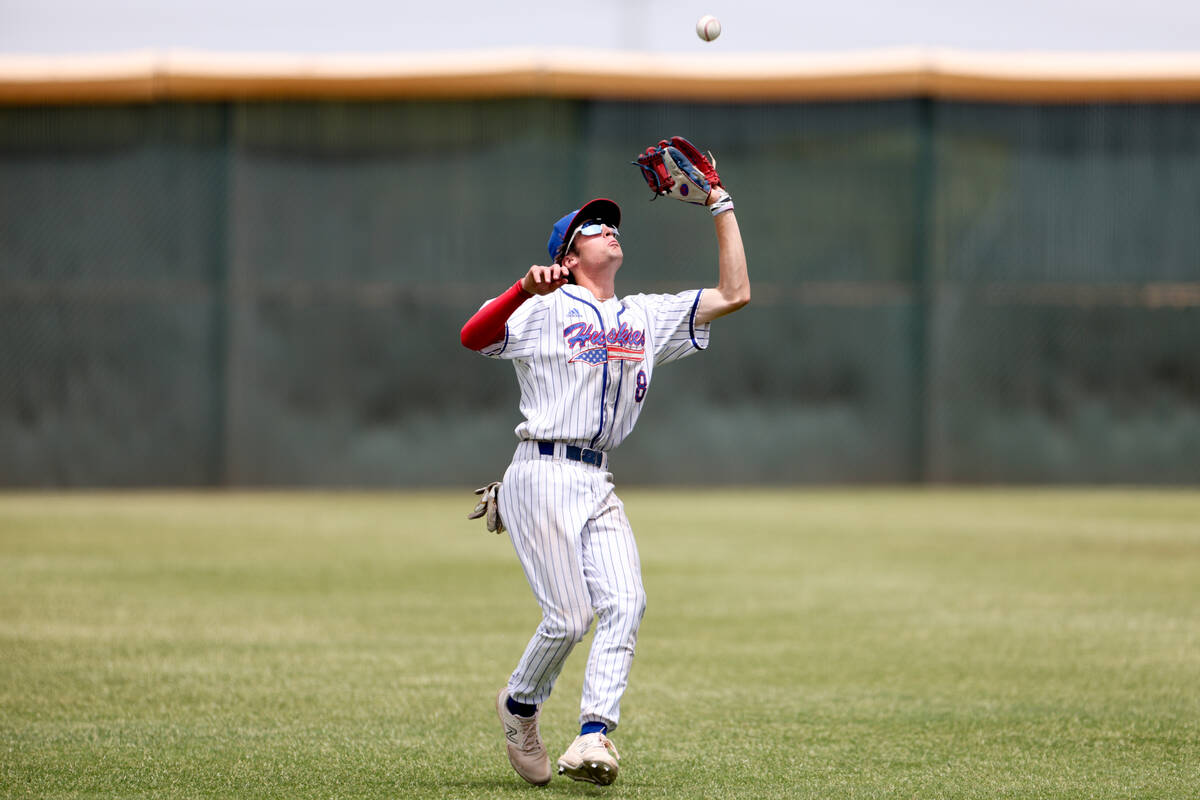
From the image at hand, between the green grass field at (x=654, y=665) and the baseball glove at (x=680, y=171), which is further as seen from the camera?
the baseball glove at (x=680, y=171)

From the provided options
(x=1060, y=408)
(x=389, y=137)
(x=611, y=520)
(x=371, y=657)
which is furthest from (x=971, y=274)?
(x=611, y=520)

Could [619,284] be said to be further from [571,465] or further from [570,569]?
[570,569]

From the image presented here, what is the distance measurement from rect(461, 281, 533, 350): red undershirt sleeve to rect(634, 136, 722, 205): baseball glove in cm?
75

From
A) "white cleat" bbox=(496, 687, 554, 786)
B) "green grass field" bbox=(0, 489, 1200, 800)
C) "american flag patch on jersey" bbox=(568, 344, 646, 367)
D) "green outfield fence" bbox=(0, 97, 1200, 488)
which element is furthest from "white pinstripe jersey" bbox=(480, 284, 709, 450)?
"green outfield fence" bbox=(0, 97, 1200, 488)

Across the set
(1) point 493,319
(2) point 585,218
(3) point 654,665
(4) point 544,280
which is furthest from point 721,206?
(3) point 654,665

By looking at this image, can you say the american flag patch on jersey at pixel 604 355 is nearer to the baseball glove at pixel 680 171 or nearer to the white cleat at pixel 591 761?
the baseball glove at pixel 680 171

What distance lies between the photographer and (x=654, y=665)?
24.9ft

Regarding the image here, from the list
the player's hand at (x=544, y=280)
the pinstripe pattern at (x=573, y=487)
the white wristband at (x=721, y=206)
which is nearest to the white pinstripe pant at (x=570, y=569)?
the pinstripe pattern at (x=573, y=487)

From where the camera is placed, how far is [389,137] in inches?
832

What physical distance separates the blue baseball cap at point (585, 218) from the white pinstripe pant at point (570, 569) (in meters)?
0.74

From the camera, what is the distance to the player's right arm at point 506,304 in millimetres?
4820

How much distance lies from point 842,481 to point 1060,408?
127 inches

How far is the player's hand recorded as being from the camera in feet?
15.8

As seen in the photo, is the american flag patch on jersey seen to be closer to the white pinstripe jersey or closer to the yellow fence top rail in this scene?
the white pinstripe jersey
